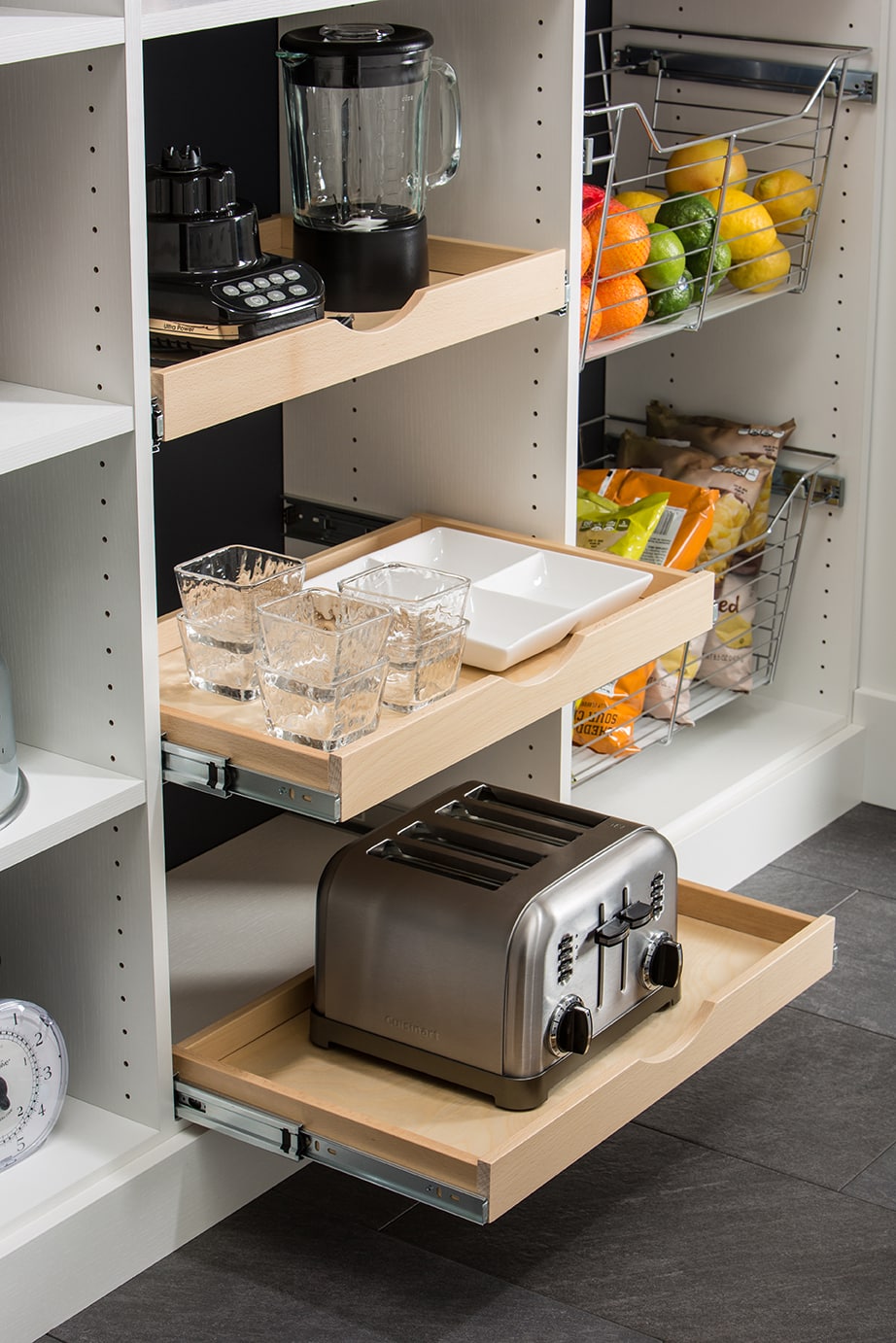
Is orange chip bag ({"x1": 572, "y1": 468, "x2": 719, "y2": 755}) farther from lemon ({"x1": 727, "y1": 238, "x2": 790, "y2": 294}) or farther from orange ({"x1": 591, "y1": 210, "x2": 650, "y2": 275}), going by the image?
orange ({"x1": 591, "y1": 210, "x2": 650, "y2": 275})

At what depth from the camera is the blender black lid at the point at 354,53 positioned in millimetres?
1770

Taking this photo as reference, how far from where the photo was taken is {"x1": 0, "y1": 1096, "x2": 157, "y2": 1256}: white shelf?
167 centimetres

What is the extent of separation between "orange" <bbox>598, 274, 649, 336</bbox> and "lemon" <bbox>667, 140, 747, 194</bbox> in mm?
255

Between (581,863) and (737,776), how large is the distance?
889mm

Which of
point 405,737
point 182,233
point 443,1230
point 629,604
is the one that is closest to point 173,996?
point 443,1230

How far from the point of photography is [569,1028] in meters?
1.73

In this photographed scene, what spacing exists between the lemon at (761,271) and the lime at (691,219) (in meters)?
0.14

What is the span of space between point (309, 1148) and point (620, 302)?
104 centimetres

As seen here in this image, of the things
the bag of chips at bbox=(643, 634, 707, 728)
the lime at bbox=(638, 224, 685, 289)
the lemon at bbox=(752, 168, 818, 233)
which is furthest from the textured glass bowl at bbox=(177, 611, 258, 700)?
the lemon at bbox=(752, 168, 818, 233)

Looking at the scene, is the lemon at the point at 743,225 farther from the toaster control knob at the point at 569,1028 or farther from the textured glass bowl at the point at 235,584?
the toaster control knob at the point at 569,1028

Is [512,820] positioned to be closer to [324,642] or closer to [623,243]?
[324,642]

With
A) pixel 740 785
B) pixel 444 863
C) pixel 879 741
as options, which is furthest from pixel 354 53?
pixel 879 741

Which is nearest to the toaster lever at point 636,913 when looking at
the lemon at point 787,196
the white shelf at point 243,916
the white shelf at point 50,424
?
the white shelf at point 243,916

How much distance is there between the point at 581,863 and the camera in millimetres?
1776
